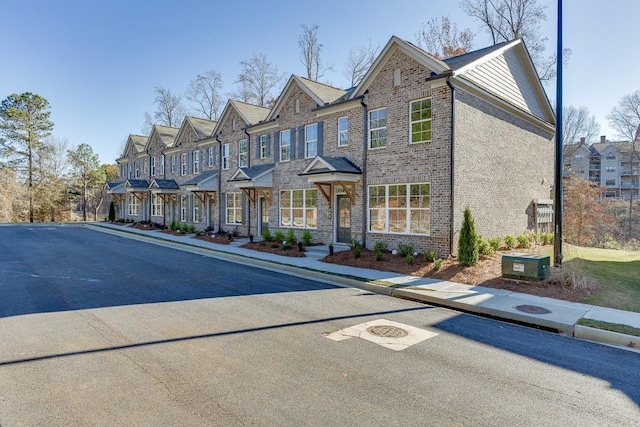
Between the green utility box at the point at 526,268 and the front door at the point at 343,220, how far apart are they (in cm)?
674

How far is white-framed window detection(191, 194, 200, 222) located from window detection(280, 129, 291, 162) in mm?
9523

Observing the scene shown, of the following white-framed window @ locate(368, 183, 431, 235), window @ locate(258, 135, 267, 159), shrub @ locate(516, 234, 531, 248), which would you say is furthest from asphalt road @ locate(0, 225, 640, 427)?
window @ locate(258, 135, 267, 159)

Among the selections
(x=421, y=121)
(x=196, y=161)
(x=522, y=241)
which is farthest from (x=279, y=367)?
(x=196, y=161)

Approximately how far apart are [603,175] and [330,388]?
239 ft

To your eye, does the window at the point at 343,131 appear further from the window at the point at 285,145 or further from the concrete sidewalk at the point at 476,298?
the concrete sidewalk at the point at 476,298

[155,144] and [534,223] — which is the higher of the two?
[155,144]

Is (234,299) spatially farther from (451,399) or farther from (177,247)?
(177,247)

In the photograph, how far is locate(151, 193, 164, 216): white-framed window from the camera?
3077 centimetres

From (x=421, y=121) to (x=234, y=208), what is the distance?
13.1 m

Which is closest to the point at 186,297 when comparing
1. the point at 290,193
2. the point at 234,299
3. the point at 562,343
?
the point at 234,299

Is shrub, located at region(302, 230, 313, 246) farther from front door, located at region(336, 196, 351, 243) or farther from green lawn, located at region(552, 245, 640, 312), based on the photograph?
A: green lawn, located at region(552, 245, 640, 312)

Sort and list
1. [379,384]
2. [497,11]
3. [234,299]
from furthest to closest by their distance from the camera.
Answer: [497,11] → [234,299] → [379,384]

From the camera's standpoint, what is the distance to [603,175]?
5997 cm

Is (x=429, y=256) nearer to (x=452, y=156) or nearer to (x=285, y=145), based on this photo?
(x=452, y=156)
